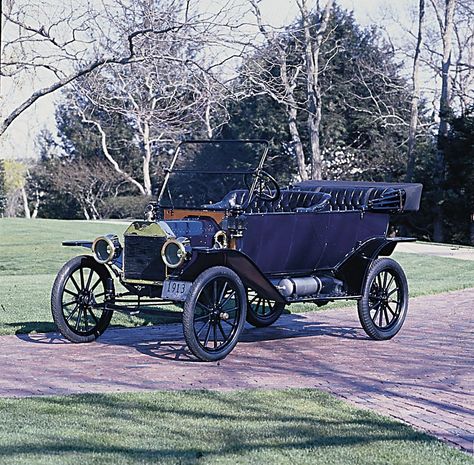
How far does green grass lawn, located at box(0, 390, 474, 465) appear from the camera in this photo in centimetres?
527

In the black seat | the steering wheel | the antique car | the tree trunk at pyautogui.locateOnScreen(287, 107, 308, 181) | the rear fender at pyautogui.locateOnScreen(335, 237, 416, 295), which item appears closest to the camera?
the antique car

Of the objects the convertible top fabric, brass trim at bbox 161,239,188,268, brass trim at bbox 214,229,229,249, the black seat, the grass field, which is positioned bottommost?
the grass field

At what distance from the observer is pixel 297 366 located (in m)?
8.30

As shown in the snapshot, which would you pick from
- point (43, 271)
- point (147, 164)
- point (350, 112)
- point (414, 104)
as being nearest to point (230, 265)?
point (43, 271)

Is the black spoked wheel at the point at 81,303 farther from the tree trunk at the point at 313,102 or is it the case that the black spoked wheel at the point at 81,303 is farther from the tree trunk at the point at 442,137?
the tree trunk at the point at 313,102

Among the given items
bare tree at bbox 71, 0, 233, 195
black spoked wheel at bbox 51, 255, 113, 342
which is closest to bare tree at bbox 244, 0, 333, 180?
bare tree at bbox 71, 0, 233, 195

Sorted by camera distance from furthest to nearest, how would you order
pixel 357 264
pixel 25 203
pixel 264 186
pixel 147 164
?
pixel 25 203 → pixel 147 164 → pixel 357 264 → pixel 264 186

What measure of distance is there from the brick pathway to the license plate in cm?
56

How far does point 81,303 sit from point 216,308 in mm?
1483

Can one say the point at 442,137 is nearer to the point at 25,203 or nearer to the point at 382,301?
the point at 382,301

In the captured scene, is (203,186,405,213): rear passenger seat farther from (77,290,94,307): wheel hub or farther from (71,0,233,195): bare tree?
(71,0,233,195): bare tree

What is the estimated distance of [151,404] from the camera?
6.55 metres

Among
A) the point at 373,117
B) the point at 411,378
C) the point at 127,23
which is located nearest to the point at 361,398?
the point at 411,378

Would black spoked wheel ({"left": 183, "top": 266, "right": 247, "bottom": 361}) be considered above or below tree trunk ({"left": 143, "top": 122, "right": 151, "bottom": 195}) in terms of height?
below
